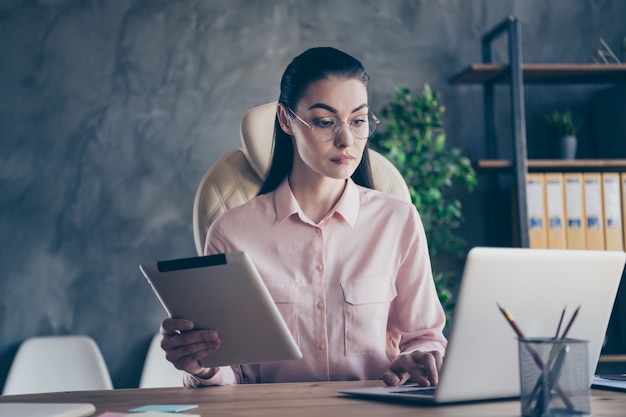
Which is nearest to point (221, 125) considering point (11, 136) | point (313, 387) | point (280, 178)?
point (11, 136)

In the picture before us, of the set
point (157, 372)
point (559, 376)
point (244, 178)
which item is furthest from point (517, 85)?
point (559, 376)

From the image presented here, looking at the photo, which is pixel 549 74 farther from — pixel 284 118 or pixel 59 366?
pixel 59 366

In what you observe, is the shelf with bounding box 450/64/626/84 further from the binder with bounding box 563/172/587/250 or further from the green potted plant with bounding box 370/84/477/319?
the binder with bounding box 563/172/587/250

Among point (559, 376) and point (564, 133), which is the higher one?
point (564, 133)

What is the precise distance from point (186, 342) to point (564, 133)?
225 cm

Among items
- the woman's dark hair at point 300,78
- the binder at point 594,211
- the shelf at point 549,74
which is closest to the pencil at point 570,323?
the woman's dark hair at point 300,78

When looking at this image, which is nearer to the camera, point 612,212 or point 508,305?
point 508,305

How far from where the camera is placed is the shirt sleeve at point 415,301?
1672 mm

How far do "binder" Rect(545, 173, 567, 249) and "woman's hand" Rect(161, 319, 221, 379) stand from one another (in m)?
1.91

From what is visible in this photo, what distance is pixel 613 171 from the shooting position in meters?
3.08

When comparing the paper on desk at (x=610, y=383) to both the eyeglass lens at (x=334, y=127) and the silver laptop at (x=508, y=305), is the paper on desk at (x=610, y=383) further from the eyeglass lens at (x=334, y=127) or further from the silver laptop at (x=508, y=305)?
the eyeglass lens at (x=334, y=127)

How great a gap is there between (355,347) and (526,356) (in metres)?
0.71

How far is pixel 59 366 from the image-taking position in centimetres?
301

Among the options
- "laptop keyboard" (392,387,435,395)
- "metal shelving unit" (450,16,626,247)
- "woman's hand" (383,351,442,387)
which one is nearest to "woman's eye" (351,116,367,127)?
"woman's hand" (383,351,442,387)
